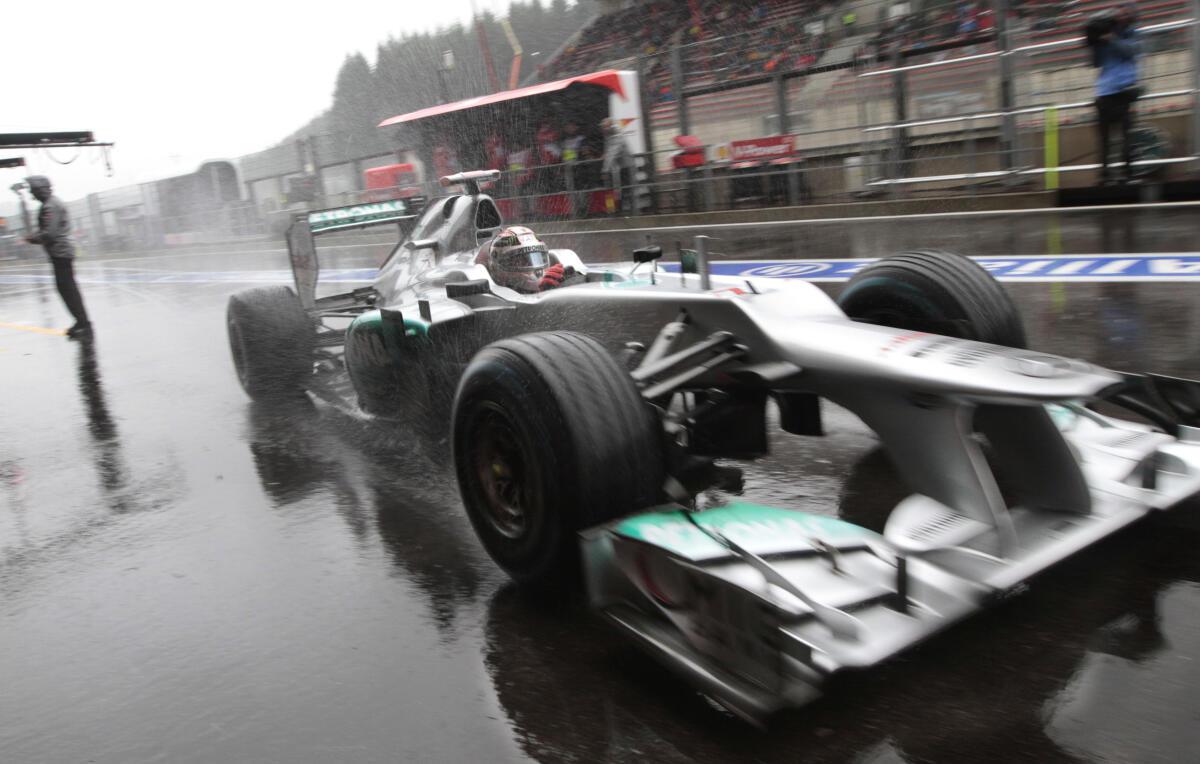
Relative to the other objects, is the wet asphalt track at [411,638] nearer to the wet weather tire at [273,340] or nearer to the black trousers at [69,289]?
the wet weather tire at [273,340]

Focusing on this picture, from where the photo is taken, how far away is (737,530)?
2.65 m

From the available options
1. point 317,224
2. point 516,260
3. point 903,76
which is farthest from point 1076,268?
point 903,76

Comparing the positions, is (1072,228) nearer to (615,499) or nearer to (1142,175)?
(1142,175)

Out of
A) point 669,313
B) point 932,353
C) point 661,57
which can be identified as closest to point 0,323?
point 661,57

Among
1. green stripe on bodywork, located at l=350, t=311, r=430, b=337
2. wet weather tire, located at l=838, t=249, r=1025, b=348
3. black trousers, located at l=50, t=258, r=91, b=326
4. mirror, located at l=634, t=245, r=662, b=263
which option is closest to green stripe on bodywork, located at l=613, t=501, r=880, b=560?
wet weather tire, located at l=838, t=249, r=1025, b=348

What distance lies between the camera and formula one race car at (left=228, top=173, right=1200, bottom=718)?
2.40m

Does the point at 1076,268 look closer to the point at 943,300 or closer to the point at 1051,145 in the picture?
the point at 943,300

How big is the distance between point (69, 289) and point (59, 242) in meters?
0.60

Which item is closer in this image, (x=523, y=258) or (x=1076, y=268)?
(x=523, y=258)

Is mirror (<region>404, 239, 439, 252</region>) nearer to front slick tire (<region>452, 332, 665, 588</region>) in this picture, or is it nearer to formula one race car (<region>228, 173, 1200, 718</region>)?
formula one race car (<region>228, 173, 1200, 718</region>)

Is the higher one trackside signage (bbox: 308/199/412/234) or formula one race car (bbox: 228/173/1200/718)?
trackside signage (bbox: 308/199/412/234)

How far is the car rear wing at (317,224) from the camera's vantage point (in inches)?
265

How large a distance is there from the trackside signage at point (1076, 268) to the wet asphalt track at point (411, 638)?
67.6 inches

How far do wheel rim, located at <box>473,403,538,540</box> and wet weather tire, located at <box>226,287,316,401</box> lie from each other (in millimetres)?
3633
